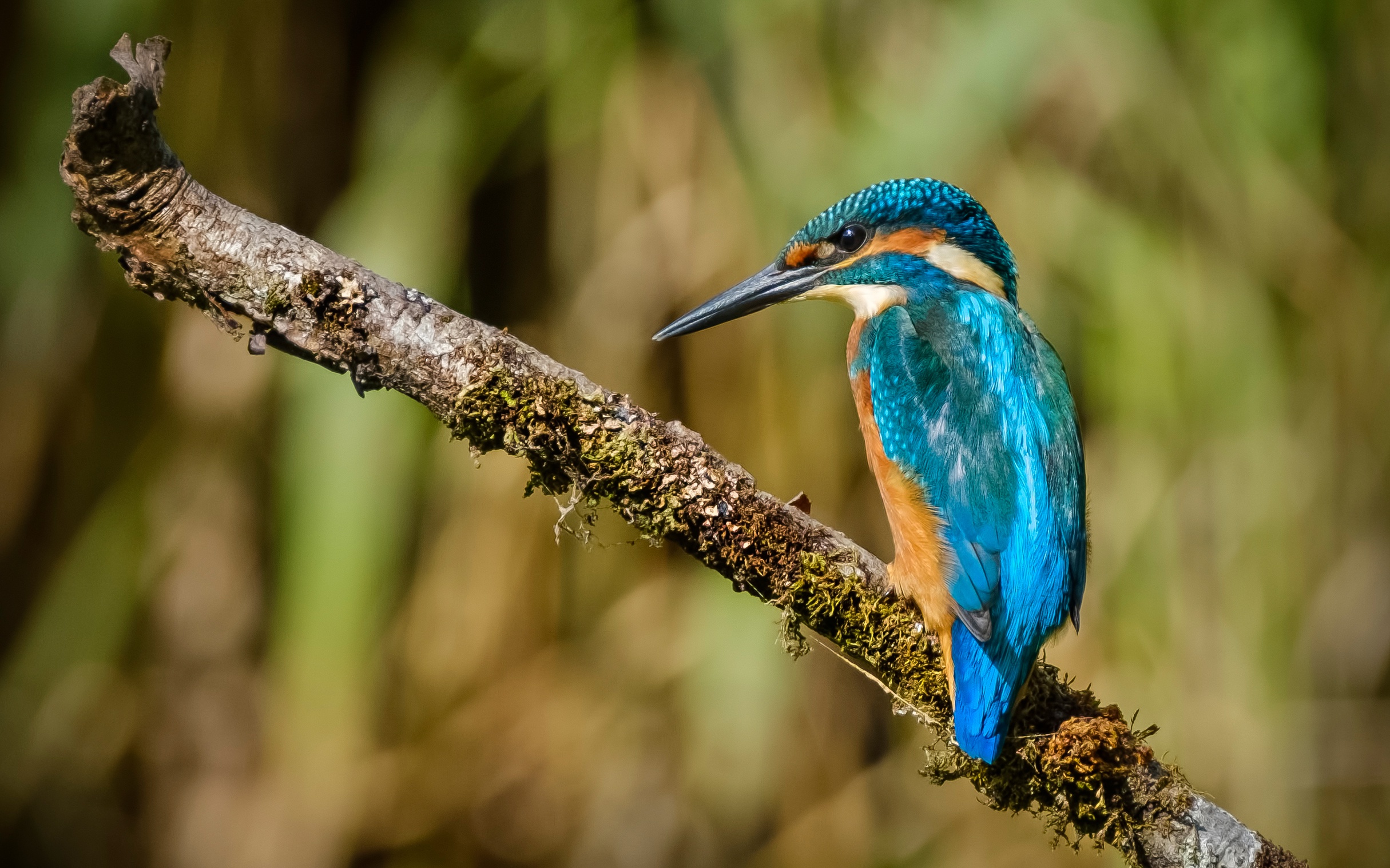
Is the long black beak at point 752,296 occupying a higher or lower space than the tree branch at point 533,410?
higher

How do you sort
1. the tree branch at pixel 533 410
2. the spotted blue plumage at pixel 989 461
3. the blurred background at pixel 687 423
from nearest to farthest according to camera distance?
1. the tree branch at pixel 533 410
2. the spotted blue plumage at pixel 989 461
3. the blurred background at pixel 687 423

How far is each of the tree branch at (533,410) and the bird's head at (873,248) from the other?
0.62 m

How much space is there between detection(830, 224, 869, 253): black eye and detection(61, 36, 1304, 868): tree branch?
70 centimetres

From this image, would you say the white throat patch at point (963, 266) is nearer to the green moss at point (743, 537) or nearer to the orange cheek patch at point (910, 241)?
the orange cheek patch at point (910, 241)

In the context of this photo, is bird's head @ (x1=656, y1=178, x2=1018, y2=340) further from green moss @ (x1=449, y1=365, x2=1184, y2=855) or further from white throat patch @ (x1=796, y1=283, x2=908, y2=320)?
green moss @ (x1=449, y1=365, x2=1184, y2=855)

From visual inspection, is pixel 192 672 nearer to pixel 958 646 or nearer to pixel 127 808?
pixel 127 808

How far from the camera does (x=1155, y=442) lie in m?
2.38

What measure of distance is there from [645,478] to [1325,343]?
2.06m

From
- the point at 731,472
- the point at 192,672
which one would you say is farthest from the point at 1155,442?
the point at 192,672

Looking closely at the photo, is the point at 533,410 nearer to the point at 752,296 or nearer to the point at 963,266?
the point at 752,296

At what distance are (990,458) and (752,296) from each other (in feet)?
1.76

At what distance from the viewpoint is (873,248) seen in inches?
70.7

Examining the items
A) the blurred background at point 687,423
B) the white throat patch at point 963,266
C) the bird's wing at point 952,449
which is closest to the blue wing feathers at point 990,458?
the bird's wing at point 952,449

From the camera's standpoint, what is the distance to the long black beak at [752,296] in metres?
1.80
